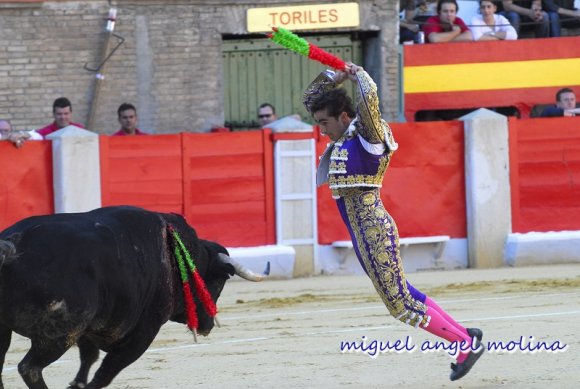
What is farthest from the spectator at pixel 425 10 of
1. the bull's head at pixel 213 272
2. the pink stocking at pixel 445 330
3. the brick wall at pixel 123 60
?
the pink stocking at pixel 445 330

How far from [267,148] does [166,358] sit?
433cm

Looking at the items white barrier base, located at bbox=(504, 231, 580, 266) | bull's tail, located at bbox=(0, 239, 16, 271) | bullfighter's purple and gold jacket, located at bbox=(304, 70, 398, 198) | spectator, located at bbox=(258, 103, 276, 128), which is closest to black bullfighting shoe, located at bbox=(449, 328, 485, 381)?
bullfighter's purple and gold jacket, located at bbox=(304, 70, 398, 198)

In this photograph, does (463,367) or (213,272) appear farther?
(213,272)

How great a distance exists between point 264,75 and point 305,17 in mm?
726

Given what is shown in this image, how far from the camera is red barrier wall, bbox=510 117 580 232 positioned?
11039 mm

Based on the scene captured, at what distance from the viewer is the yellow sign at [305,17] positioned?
40.1ft

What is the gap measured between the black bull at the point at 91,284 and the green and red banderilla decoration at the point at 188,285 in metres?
0.03

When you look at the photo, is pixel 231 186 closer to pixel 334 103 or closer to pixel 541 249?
pixel 541 249

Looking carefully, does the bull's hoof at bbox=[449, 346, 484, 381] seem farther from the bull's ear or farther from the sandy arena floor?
the bull's ear

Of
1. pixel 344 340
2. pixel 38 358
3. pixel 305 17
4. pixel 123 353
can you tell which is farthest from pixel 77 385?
pixel 305 17

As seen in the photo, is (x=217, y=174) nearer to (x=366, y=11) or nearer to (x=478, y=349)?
(x=366, y=11)

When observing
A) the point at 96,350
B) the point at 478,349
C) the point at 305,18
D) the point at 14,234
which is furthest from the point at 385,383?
the point at 305,18

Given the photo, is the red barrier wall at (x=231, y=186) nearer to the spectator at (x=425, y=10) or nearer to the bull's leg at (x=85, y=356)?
the spectator at (x=425, y=10)

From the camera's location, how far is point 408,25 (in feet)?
41.8
